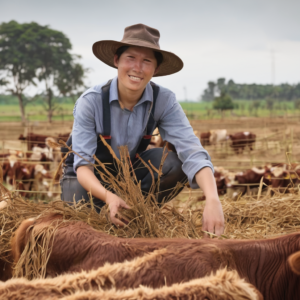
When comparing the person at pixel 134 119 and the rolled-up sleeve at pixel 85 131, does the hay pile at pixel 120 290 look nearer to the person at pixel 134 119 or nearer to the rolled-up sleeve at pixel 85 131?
the person at pixel 134 119

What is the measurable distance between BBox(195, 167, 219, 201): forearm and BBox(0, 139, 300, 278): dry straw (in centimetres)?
17

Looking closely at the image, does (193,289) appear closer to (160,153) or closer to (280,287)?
(280,287)

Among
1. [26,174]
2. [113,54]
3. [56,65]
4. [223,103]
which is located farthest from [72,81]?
[113,54]

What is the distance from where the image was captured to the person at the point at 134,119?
7.77 ft

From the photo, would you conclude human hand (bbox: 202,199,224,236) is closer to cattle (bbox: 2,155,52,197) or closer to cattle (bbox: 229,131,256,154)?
cattle (bbox: 2,155,52,197)

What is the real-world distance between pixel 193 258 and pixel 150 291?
224mm

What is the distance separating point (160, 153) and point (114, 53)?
794 millimetres

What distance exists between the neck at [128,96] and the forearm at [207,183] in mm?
691

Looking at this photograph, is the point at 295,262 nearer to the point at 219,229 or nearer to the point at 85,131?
the point at 219,229

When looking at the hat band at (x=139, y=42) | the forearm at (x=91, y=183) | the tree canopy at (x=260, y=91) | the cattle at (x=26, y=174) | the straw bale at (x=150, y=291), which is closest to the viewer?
the straw bale at (x=150, y=291)

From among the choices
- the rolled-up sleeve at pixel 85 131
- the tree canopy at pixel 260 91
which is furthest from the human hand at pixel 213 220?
the tree canopy at pixel 260 91

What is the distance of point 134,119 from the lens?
2.65 meters

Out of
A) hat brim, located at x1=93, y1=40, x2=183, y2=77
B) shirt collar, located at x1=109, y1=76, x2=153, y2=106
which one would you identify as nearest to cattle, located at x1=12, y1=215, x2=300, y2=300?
shirt collar, located at x1=109, y1=76, x2=153, y2=106

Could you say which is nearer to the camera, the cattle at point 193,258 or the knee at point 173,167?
the cattle at point 193,258
